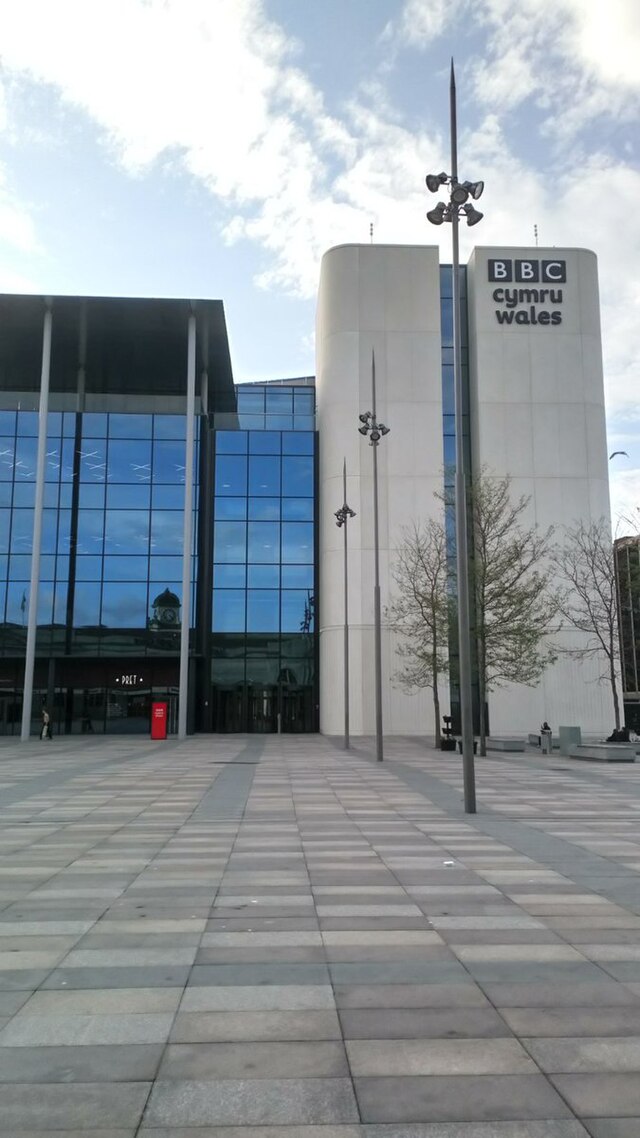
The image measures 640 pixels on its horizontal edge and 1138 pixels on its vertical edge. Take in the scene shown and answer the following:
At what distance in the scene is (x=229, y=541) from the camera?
44.6 m

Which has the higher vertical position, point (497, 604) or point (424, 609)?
point (424, 609)

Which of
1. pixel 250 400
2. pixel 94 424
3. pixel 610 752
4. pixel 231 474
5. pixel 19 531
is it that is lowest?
pixel 610 752

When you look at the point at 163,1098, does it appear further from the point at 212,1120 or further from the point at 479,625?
the point at 479,625

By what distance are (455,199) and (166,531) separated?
29085 mm

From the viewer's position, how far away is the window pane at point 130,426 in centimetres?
4300

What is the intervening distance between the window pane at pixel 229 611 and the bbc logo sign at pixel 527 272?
70.7 feet

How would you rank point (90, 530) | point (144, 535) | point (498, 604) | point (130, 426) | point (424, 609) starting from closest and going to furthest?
point (498, 604) → point (424, 609) → point (90, 530) → point (144, 535) → point (130, 426)

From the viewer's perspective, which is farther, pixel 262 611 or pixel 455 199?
pixel 262 611

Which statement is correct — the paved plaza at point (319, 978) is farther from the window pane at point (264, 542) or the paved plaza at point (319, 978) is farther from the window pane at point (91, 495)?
the window pane at point (264, 542)

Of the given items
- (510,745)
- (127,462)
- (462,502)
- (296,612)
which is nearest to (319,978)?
(462,502)

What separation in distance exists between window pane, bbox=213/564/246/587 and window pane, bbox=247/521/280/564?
0.87 meters

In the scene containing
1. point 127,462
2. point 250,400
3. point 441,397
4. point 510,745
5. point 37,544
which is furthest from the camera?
point 250,400

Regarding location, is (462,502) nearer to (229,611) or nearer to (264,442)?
(229,611)

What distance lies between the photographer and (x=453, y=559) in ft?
134
